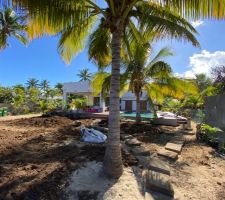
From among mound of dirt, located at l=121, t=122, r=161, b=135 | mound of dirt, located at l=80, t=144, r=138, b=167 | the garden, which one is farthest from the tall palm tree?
mound of dirt, located at l=80, t=144, r=138, b=167

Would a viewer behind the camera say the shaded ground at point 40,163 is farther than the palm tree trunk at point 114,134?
No

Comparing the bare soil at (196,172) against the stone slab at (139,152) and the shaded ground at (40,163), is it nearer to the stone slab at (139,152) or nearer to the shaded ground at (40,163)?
the stone slab at (139,152)

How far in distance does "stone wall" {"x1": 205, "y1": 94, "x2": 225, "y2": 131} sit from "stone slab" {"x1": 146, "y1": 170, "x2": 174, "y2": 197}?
19.0 ft

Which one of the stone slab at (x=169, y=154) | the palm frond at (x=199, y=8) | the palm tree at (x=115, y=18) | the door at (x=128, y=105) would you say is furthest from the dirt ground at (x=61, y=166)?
the door at (x=128, y=105)

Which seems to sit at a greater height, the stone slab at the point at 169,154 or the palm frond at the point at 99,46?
the palm frond at the point at 99,46

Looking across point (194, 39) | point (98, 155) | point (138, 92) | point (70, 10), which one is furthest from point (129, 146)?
point (138, 92)

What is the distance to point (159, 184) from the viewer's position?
5.90 metres

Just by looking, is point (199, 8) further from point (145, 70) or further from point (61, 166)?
point (145, 70)

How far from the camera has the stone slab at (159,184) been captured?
580cm

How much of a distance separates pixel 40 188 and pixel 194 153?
575 centimetres

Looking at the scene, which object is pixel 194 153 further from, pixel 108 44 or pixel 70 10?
pixel 70 10

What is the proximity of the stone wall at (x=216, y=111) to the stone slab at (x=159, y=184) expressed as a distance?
5.79m

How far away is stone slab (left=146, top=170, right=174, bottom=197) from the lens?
19.0 feet

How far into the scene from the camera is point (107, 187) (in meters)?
5.93
